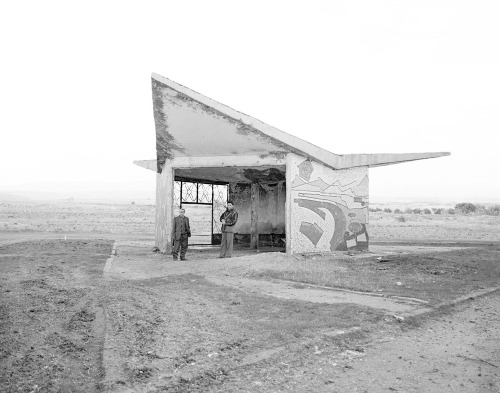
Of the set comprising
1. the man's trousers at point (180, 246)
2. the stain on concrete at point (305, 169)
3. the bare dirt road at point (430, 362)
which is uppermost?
the stain on concrete at point (305, 169)

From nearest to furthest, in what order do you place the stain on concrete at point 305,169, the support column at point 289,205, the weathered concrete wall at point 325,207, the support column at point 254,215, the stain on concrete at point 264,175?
the support column at point 289,205 → the weathered concrete wall at point 325,207 → the stain on concrete at point 305,169 → the stain on concrete at point 264,175 → the support column at point 254,215

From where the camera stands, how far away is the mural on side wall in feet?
49.8

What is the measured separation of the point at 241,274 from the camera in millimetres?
11867

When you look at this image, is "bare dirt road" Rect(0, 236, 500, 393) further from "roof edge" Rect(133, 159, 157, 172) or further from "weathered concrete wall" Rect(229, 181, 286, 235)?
"weathered concrete wall" Rect(229, 181, 286, 235)

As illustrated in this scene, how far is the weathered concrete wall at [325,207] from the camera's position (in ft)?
49.3

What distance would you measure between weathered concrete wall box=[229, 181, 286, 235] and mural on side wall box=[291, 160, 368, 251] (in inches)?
217

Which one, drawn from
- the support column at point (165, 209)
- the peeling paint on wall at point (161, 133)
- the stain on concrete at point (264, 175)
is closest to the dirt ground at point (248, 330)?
the support column at point (165, 209)

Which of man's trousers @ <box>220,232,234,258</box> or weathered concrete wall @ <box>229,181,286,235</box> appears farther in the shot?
weathered concrete wall @ <box>229,181,286,235</box>

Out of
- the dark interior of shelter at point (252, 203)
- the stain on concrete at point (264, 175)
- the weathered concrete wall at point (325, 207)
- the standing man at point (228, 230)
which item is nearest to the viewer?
the weathered concrete wall at point (325, 207)

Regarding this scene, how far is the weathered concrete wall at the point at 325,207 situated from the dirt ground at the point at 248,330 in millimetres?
2900

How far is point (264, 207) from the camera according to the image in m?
22.0

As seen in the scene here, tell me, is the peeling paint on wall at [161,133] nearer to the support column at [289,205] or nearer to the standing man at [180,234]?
the standing man at [180,234]

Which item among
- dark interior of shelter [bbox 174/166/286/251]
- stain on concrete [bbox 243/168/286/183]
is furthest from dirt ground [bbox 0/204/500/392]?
dark interior of shelter [bbox 174/166/286/251]

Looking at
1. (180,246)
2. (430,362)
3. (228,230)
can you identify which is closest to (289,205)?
(228,230)
